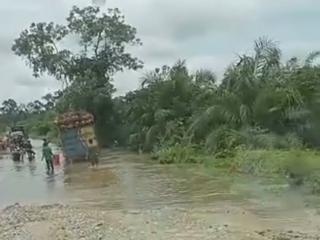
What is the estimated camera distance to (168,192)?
19.4m

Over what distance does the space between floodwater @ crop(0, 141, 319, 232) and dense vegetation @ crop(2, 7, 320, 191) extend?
5.73 feet

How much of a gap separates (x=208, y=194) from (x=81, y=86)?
31938 millimetres

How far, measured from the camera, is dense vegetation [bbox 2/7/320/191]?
25.5 meters

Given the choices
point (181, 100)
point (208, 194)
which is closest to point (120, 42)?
point (181, 100)

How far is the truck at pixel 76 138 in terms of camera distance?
33375 mm

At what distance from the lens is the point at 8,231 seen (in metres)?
12.5

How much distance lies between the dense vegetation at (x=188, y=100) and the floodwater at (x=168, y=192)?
1747 mm

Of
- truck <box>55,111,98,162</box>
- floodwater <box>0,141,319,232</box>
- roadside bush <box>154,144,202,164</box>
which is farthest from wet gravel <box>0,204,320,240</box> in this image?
truck <box>55,111,98,162</box>

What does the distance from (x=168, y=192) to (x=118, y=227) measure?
23.6ft

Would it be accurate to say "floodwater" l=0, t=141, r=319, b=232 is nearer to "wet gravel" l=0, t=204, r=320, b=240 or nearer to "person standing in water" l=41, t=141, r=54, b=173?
"person standing in water" l=41, t=141, r=54, b=173

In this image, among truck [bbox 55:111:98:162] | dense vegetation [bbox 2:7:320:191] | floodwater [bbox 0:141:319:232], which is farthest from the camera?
truck [bbox 55:111:98:162]

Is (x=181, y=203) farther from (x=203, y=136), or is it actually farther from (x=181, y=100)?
(x=181, y=100)

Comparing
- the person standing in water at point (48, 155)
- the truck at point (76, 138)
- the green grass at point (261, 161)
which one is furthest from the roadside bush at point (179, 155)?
the person standing in water at point (48, 155)

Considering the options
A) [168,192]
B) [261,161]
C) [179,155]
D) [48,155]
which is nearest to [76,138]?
[48,155]
